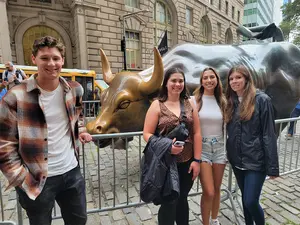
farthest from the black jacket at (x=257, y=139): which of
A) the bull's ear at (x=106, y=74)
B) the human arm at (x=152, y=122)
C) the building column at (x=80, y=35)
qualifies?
the building column at (x=80, y=35)

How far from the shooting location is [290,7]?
1078 inches

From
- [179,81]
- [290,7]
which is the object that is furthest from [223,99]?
[290,7]

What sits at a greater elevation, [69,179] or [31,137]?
[31,137]

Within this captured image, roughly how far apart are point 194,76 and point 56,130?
2984 mm

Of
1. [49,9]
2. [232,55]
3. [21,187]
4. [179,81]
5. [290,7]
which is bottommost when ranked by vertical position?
[21,187]

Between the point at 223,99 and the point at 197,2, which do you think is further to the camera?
the point at 197,2

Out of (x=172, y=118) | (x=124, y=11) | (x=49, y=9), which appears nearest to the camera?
(x=172, y=118)

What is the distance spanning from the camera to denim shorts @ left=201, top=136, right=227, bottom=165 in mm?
2420

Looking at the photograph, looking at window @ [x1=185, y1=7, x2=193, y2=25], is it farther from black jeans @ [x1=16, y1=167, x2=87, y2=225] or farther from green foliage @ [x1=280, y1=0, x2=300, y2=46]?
black jeans @ [x1=16, y1=167, x2=87, y2=225]

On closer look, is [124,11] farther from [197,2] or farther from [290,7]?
[290,7]

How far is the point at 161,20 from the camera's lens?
25469 mm

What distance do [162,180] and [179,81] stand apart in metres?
0.96

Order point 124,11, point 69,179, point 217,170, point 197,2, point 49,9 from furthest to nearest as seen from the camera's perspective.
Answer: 1. point 197,2
2. point 124,11
3. point 49,9
4. point 217,170
5. point 69,179

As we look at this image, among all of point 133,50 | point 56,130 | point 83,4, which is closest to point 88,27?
point 83,4
